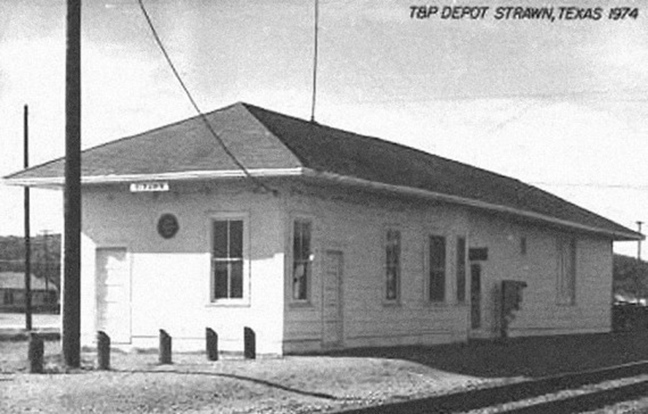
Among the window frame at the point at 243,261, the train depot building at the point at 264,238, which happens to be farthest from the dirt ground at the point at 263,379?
the window frame at the point at 243,261

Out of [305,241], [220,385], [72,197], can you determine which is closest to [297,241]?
[305,241]

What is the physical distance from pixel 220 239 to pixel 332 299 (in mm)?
2491

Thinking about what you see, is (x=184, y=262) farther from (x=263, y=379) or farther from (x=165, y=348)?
(x=263, y=379)

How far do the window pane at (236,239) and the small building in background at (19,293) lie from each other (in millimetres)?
54204

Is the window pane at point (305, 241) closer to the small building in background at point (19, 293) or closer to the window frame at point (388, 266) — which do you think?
the window frame at point (388, 266)

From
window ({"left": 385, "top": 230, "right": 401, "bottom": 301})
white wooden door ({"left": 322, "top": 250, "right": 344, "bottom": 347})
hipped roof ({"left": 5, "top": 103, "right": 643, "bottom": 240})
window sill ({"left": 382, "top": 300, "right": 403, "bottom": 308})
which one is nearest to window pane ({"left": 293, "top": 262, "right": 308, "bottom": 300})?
white wooden door ({"left": 322, "top": 250, "right": 344, "bottom": 347})

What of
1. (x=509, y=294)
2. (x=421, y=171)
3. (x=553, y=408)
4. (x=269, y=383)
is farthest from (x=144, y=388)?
(x=509, y=294)

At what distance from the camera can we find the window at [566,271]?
Answer: 35.7 metres

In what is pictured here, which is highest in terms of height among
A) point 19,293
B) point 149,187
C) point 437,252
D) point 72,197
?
point 149,187

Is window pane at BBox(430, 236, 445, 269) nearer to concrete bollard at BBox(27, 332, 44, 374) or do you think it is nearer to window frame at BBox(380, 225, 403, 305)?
window frame at BBox(380, 225, 403, 305)

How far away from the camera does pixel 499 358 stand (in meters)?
23.8

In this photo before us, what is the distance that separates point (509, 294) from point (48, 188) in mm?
12635

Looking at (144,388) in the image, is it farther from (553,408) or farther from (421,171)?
(421,171)

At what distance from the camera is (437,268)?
88.3 feet
